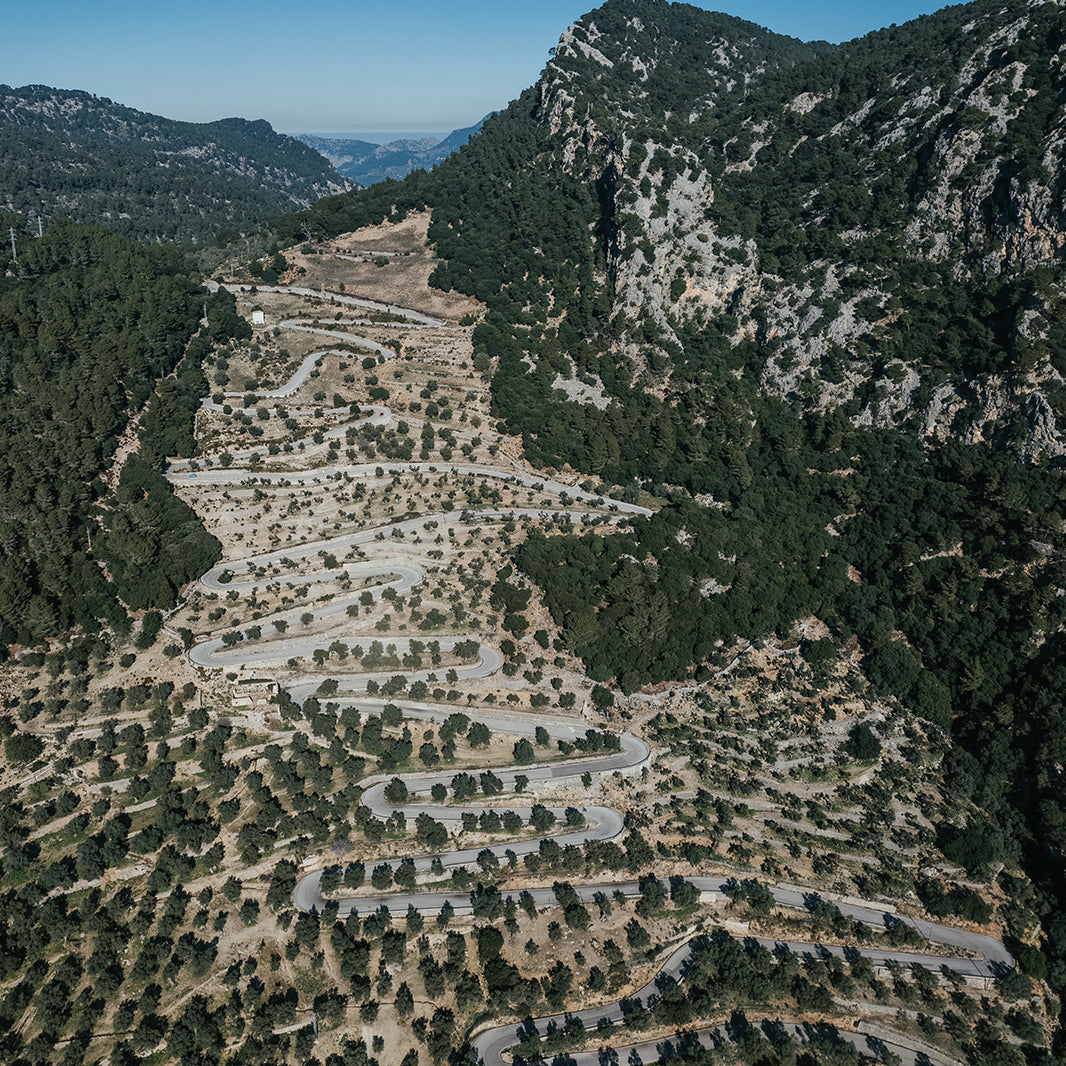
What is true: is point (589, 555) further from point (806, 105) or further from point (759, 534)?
point (806, 105)

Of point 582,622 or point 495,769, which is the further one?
point 582,622

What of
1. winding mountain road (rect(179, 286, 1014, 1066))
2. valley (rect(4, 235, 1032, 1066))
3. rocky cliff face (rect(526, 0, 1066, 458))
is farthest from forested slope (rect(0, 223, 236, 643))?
rocky cliff face (rect(526, 0, 1066, 458))

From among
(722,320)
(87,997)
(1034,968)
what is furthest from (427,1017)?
(722,320)

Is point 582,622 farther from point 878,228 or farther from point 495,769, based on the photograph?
point 878,228

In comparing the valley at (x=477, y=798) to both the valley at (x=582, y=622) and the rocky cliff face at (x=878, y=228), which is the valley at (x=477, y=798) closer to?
the valley at (x=582, y=622)

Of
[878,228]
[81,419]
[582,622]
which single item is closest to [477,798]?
[582,622]
